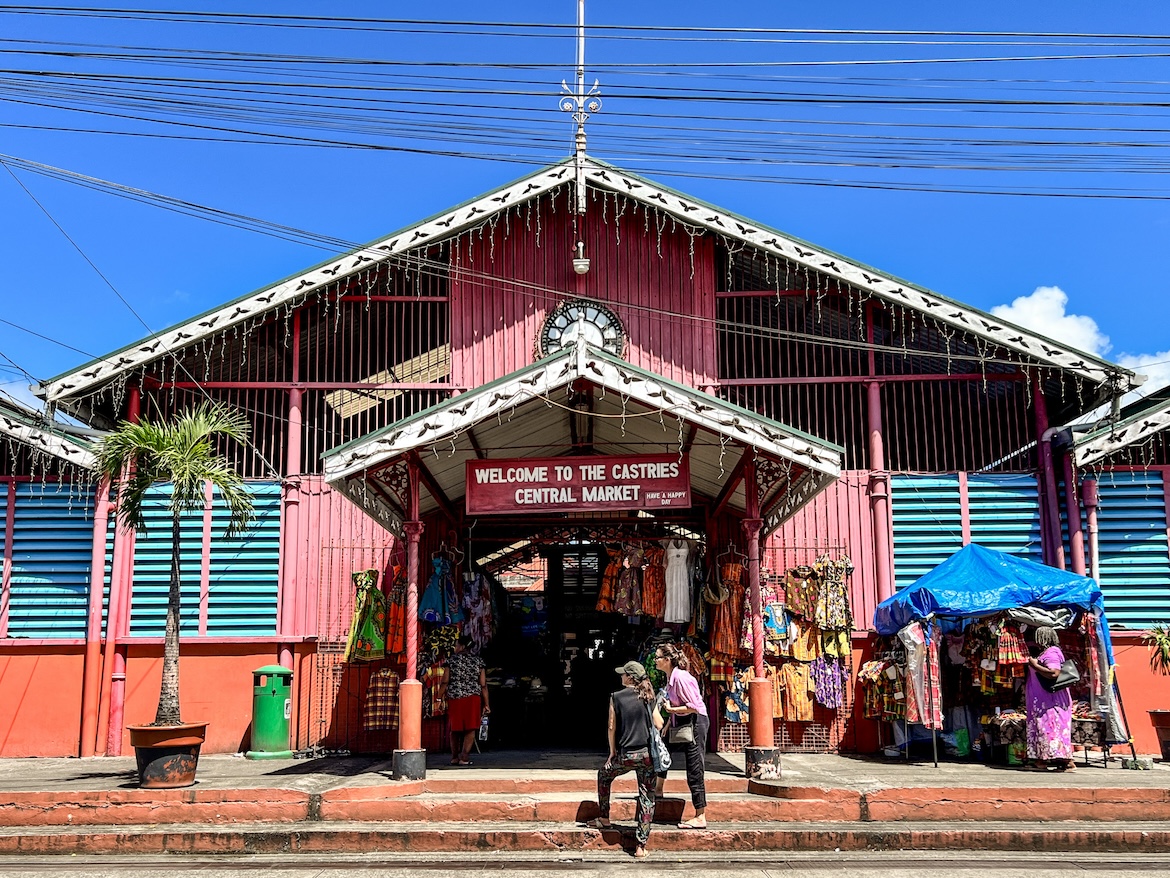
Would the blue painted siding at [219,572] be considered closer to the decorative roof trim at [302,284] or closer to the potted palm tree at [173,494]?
the decorative roof trim at [302,284]

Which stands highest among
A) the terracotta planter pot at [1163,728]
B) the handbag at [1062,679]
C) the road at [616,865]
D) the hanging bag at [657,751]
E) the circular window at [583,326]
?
the circular window at [583,326]

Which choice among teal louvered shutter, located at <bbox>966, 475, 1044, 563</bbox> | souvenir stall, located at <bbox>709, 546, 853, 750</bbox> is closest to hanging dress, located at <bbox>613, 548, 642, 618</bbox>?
souvenir stall, located at <bbox>709, 546, 853, 750</bbox>

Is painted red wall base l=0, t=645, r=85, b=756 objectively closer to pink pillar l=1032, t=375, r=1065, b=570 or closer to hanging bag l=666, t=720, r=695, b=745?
hanging bag l=666, t=720, r=695, b=745

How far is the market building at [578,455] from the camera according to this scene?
48.1 feet

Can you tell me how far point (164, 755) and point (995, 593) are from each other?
32.1ft

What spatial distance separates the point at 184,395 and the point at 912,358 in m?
11.2

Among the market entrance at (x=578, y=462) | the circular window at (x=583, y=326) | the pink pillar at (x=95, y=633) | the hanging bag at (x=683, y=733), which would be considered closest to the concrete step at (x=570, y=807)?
the hanging bag at (x=683, y=733)

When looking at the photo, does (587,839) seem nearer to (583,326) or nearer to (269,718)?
(269,718)

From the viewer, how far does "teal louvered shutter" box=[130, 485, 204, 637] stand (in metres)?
15.4

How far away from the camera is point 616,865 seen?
9273mm

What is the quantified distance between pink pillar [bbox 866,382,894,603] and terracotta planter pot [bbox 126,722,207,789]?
929cm

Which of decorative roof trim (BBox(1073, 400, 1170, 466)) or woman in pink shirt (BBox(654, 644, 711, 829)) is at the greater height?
decorative roof trim (BBox(1073, 400, 1170, 466))

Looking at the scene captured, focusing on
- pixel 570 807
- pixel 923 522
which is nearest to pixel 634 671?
pixel 570 807

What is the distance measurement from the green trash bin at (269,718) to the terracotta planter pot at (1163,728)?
11618 millimetres
